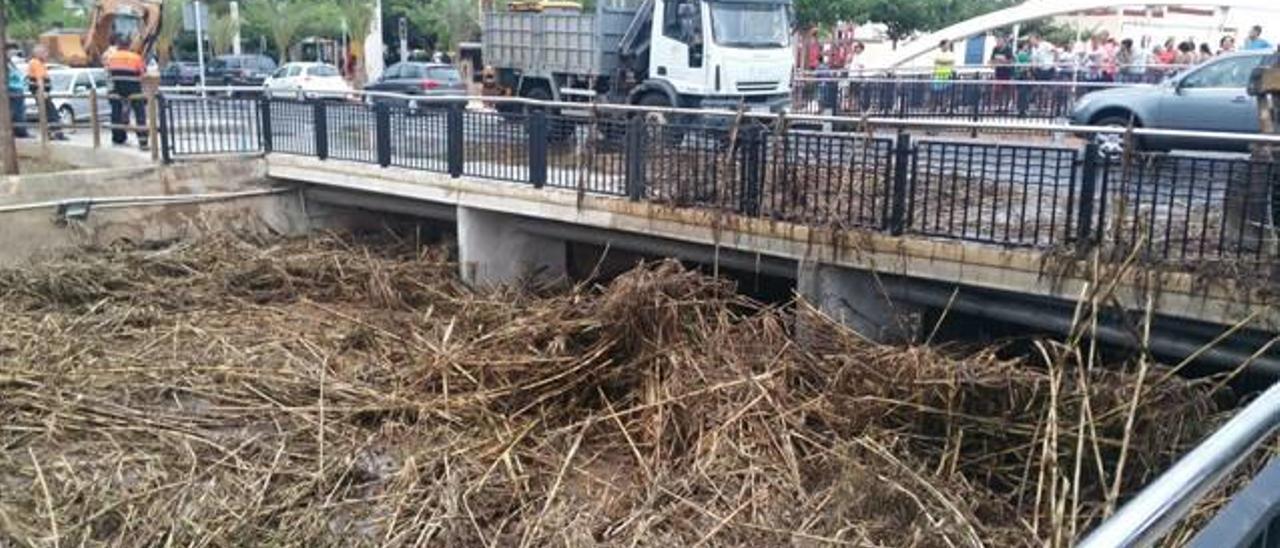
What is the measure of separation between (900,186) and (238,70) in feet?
109

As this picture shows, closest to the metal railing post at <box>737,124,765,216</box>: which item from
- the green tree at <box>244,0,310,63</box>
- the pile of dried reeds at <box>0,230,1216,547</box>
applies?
the pile of dried reeds at <box>0,230,1216,547</box>

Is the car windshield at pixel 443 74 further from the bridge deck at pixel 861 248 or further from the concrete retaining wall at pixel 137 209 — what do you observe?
the bridge deck at pixel 861 248

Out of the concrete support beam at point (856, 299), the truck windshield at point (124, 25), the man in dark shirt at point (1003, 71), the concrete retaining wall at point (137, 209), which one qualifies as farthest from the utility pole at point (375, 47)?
the concrete support beam at point (856, 299)

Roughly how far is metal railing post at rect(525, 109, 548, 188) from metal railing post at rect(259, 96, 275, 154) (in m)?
4.24

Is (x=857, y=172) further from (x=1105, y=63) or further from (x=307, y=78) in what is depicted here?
(x=307, y=78)

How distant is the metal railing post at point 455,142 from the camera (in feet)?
36.8

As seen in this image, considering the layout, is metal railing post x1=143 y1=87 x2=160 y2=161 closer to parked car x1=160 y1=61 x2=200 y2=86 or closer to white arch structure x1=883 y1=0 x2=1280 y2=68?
white arch structure x1=883 y1=0 x2=1280 y2=68

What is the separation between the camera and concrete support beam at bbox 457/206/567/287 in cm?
1152

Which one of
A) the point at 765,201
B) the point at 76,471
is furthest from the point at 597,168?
the point at 76,471

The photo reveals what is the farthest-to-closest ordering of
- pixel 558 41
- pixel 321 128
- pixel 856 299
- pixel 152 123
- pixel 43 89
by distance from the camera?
pixel 558 41
pixel 43 89
pixel 152 123
pixel 321 128
pixel 856 299

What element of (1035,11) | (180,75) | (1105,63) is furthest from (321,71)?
(1105,63)

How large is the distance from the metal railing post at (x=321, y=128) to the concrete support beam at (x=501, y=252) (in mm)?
2267

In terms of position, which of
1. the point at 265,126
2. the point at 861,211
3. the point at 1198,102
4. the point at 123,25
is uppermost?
the point at 123,25

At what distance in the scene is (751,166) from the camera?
9.11m
